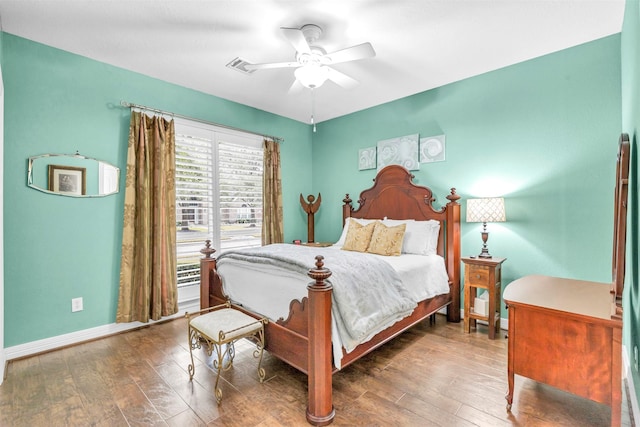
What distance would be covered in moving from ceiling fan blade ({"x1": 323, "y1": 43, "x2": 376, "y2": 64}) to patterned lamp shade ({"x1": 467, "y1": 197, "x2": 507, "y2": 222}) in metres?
1.80

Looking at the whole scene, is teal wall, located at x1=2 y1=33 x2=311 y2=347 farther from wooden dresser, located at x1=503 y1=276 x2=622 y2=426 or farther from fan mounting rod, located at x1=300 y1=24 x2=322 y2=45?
wooden dresser, located at x1=503 y1=276 x2=622 y2=426

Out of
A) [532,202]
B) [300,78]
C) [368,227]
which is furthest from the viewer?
[368,227]

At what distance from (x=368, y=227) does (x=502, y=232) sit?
1424mm

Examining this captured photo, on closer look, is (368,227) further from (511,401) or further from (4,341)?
(4,341)

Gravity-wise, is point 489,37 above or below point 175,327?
above

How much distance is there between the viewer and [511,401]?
6.03 ft

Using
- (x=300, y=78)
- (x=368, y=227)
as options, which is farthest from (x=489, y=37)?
(x=368, y=227)

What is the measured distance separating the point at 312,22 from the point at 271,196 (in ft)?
8.27

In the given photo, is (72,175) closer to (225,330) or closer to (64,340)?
(64,340)

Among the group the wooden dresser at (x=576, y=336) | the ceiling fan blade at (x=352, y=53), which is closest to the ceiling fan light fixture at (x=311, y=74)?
the ceiling fan blade at (x=352, y=53)

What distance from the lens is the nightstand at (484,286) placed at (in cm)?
289

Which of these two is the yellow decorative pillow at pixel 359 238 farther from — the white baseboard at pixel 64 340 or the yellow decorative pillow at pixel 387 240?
the white baseboard at pixel 64 340

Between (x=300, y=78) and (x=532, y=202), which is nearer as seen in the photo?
(x=300, y=78)

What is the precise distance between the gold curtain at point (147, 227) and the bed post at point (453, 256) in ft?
10.3
